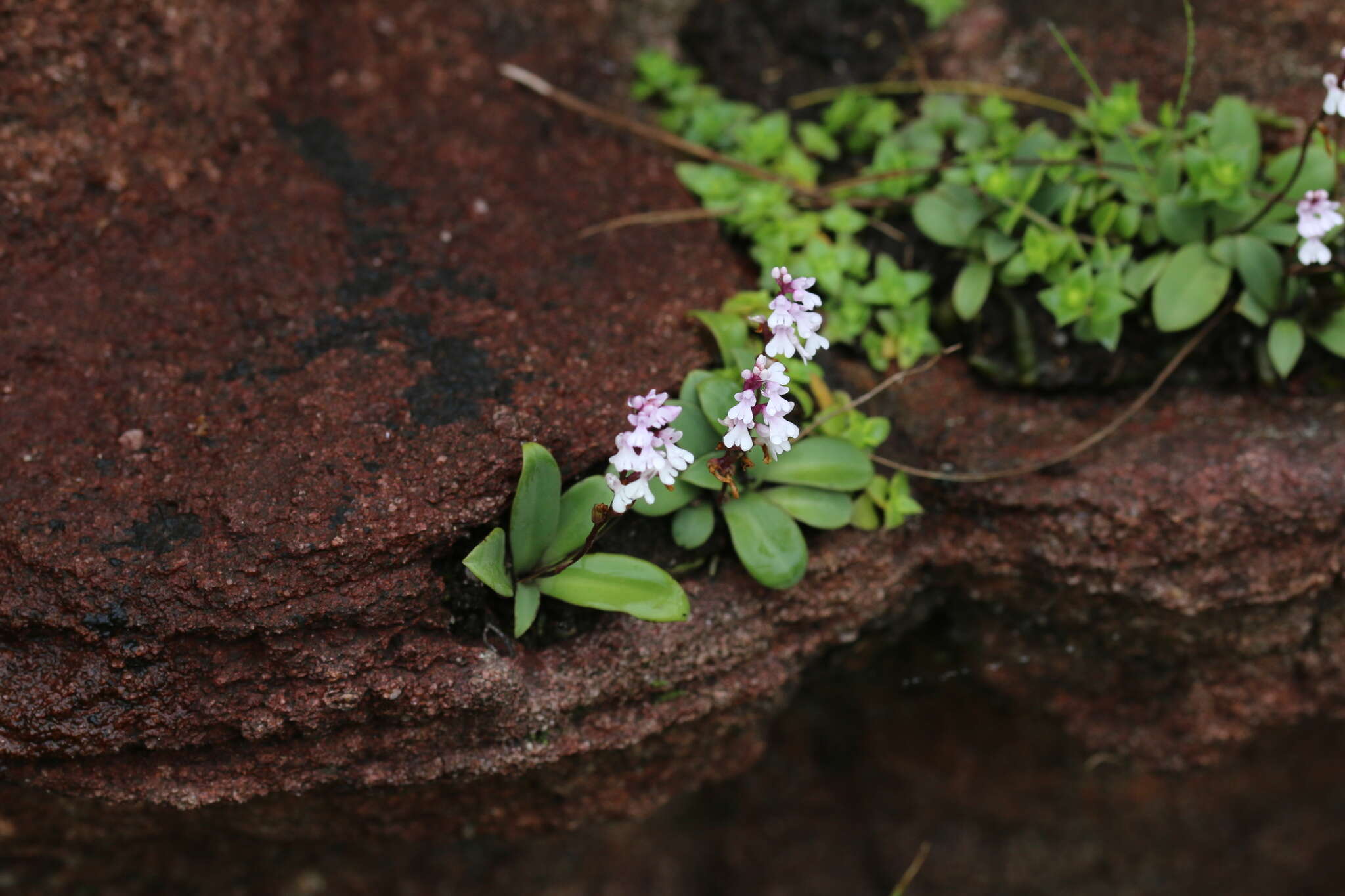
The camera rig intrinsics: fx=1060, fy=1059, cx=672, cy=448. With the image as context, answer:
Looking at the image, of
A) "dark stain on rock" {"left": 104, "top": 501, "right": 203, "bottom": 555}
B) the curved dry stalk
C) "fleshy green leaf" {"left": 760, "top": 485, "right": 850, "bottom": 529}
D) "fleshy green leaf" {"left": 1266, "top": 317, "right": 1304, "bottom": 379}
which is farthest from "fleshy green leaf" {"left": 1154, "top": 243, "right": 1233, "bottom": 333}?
"dark stain on rock" {"left": 104, "top": 501, "right": 203, "bottom": 555}

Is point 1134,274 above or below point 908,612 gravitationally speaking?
above

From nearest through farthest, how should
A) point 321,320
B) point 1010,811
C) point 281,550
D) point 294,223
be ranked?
point 281,550 → point 321,320 → point 294,223 → point 1010,811

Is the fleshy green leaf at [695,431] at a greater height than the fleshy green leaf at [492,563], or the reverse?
the fleshy green leaf at [695,431]

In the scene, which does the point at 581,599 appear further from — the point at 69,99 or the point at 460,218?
the point at 69,99

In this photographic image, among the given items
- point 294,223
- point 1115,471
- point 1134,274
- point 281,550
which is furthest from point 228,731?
point 1134,274

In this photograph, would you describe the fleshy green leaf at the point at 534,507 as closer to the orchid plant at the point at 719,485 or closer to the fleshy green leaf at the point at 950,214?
Answer: the orchid plant at the point at 719,485

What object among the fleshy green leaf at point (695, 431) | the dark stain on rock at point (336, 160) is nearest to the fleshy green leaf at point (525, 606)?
the fleshy green leaf at point (695, 431)

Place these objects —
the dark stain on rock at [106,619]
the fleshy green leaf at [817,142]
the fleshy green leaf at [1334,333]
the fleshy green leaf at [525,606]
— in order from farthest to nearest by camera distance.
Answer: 1. the fleshy green leaf at [817,142]
2. the fleshy green leaf at [1334,333]
3. the fleshy green leaf at [525,606]
4. the dark stain on rock at [106,619]
